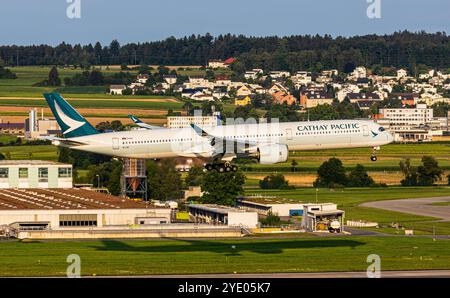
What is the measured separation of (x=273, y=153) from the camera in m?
87.4

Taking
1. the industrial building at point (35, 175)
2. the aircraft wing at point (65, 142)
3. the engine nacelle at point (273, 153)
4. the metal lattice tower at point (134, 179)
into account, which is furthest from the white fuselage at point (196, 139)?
the industrial building at point (35, 175)

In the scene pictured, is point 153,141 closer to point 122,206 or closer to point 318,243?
point 318,243

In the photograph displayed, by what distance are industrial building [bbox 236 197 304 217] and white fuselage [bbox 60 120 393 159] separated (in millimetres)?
73293

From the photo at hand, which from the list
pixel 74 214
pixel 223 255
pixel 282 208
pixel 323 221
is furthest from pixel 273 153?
pixel 282 208

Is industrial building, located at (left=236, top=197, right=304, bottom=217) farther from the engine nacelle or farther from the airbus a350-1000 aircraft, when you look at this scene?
the engine nacelle

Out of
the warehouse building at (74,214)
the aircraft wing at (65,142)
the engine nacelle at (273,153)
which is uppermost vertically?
the aircraft wing at (65,142)

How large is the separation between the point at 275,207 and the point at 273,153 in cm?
7963

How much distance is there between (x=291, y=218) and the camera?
164375mm

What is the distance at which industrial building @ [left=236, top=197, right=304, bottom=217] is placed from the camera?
166 metres

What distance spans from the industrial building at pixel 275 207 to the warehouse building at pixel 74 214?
897 inches

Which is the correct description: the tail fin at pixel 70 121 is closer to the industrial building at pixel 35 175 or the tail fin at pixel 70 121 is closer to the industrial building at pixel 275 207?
the industrial building at pixel 275 207

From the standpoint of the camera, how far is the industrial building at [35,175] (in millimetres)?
184000

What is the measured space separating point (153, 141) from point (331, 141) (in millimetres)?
16929

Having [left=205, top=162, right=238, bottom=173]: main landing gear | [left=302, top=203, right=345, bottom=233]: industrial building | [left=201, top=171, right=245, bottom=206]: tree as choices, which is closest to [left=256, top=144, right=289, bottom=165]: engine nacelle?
[left=205, top=162, right=238, bottom=173]: main landing gear
